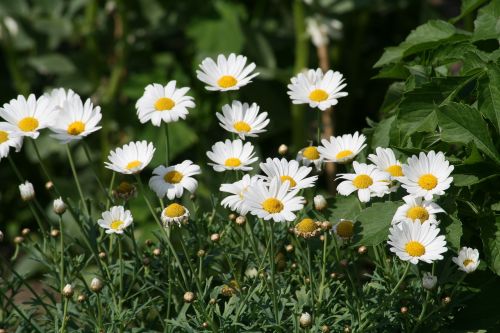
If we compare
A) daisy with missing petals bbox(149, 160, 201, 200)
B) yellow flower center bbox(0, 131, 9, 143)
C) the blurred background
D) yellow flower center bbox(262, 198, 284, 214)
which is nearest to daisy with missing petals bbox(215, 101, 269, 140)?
daisy with missing petals bbox(149, 160, 201, 200)

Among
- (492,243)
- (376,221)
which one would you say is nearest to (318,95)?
(376,221)

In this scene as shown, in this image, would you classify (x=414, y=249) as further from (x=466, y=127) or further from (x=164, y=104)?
(x=164, y=104)

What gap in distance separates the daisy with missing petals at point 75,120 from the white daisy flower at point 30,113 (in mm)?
16

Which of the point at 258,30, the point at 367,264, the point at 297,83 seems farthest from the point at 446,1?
the point at 297,83

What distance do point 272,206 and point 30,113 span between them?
1.38 ft

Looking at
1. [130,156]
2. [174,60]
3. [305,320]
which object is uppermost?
[174,60]

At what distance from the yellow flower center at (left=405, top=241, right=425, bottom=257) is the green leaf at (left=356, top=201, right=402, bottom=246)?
0.22 ft

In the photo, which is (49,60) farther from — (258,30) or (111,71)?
(258,30)

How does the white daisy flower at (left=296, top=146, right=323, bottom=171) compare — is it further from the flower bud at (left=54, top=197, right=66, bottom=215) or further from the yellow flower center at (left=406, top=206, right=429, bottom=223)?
the flower bud at (left=54, top=197, right=66, bottom=215)

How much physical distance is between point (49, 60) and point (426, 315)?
2.11 metres

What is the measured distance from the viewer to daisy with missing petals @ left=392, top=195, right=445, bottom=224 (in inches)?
46.7

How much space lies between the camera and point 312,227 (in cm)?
113

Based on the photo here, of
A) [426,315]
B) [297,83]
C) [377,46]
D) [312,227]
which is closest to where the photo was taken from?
[312,227]

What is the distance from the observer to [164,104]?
1.30 meters
